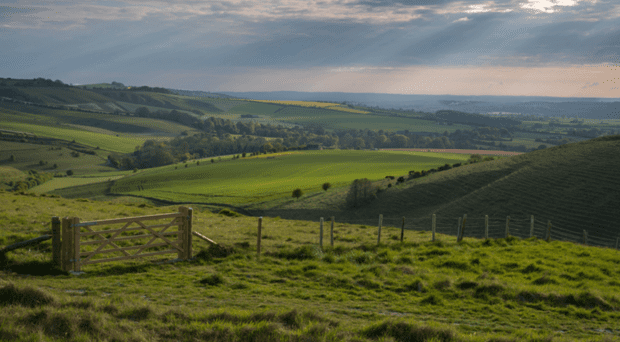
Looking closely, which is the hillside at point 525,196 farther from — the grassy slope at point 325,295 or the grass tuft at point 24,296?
the grass tuft at point 24,296

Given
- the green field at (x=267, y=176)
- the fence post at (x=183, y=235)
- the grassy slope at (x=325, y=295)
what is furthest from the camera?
the green field at (x=267, y=176)

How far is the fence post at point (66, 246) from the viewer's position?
11.0 m

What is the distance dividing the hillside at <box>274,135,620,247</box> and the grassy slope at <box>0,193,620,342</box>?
74.7ft

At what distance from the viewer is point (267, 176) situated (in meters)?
96.8

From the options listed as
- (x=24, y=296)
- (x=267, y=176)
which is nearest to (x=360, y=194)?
(x=267, y=176)

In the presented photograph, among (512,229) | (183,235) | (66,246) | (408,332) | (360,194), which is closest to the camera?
(408,332)

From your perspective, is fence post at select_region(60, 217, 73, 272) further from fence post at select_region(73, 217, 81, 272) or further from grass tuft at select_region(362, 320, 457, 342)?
grass tuft at select_region(362, 320, 457, 342)

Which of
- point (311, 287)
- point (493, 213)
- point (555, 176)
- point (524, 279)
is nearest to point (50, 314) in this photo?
point (311, 287)

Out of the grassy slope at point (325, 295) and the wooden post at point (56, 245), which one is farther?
the wooden post at point (56, 245)

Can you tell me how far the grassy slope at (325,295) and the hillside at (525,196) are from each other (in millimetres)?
22768

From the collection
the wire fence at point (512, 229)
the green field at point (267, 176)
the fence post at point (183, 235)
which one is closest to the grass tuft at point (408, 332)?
the fence post at point (183, 235)

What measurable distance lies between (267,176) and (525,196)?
207ft

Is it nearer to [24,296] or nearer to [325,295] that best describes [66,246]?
[24,296]

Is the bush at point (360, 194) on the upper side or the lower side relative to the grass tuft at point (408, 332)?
lower
